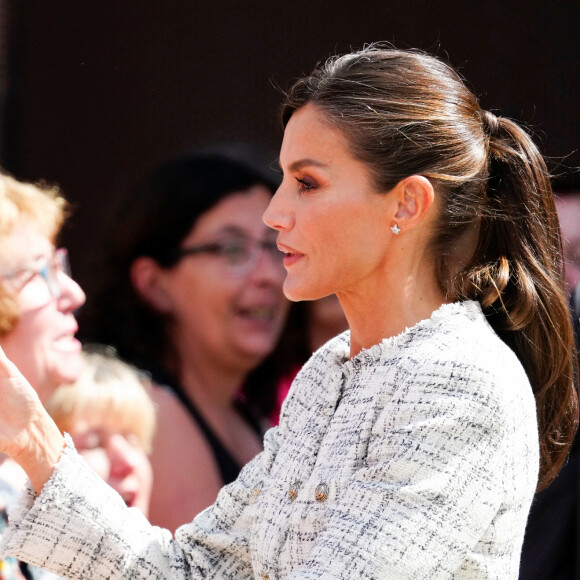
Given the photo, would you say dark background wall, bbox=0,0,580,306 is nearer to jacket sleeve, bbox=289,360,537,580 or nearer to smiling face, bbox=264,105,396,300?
smiling face, bbox=264,105,396,300

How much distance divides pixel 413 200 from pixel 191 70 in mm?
1455

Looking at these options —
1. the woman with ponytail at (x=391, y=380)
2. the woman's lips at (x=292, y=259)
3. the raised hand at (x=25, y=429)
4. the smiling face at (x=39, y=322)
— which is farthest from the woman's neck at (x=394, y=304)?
the smiling face at (x=39, y=322)

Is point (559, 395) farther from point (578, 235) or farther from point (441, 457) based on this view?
point (578, 235)

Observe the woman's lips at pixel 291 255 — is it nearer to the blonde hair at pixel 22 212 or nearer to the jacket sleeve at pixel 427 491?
the jacket sleeve at pixel 427 491

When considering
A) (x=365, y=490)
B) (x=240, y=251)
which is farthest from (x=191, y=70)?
(x=365, y=490)

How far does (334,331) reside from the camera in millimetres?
3197

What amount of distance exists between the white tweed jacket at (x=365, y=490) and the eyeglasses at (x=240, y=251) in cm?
117

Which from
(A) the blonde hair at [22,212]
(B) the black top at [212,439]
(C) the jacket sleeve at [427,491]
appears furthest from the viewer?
(B) the black top at [212,439]

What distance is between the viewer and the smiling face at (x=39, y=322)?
252 centimetres

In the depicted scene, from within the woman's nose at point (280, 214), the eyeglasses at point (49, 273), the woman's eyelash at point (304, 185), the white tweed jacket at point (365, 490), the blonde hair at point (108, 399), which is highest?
the woman's eyelash at point (304, 185)

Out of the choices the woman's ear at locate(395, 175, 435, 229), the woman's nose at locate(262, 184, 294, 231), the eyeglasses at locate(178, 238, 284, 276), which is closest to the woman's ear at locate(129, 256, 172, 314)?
the eyeglasses at locate(178, 238, 284, 276)

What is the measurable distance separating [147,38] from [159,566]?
5.34ft

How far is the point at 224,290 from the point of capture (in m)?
3.02

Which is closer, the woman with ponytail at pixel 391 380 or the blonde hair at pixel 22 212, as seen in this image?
the woman with ponytail at pixel 391 380
